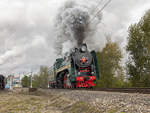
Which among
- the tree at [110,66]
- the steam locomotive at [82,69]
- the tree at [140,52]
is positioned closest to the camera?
the steam locomotive at [82,69]

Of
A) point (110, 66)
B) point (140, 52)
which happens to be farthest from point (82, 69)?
point (110, 66)

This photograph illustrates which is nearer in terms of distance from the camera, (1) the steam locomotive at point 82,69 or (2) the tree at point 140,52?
(1) the steam locomotive at point 82,69

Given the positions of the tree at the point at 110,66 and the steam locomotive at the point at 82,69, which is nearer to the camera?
the steam locomotive at the point at 82,69

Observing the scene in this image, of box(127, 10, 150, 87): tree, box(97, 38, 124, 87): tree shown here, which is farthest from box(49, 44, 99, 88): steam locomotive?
box(97, 38, 124, 87): tree

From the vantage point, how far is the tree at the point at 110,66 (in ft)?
83.1

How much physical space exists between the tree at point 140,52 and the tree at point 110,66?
6.51 meters

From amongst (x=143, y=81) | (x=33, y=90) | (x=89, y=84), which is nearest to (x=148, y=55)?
(x=143, y=81)

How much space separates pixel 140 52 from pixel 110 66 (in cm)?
762

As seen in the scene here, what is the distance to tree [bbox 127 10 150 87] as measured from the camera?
17.4m

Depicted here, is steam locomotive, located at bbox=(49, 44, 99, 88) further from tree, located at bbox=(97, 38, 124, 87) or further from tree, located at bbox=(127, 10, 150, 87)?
tree, located at bbox=(97, 38, 124, 87)

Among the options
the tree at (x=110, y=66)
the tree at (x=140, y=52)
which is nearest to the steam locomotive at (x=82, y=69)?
the tree at (x=140, y=52)

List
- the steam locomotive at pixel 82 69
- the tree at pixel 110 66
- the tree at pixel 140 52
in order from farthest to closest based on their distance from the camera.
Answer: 1. the tree at pixel 110 66
2. the tree at pixel 140 52
3. the steam locomotive at pixel 82 69

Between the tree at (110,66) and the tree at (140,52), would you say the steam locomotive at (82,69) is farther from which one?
the tree at (110,66)

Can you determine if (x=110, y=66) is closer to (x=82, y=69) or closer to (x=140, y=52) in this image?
(x=140, y=52)
